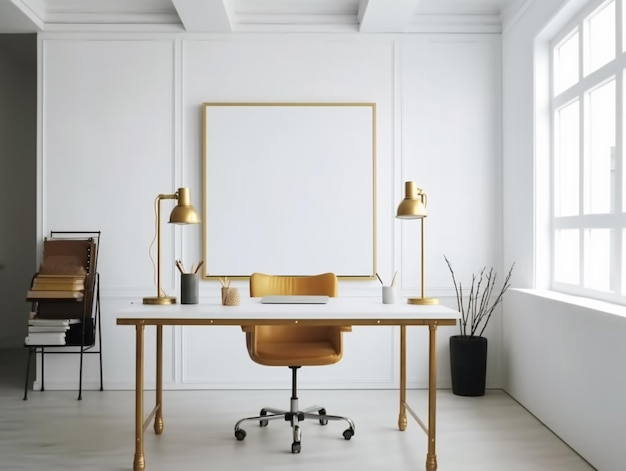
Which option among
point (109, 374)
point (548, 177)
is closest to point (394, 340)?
point (548, 177)

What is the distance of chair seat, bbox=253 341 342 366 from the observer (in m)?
3.49

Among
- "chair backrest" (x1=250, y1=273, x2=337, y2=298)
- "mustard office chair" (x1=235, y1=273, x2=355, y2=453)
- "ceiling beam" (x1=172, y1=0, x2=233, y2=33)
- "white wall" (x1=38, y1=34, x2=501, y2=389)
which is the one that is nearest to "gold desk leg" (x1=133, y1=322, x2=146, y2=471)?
"mustard office chair" (x1=235, y1=273, x2=355, y2=453)

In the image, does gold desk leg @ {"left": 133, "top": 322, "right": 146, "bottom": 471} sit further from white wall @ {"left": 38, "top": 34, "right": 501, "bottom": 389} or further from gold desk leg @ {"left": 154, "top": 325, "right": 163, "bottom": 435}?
white wall @ {"left": 38, "top": 34, "right": 501, "bottom": 389}

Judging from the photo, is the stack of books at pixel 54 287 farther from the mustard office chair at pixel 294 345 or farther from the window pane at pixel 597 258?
the window pane at pixel 597 258

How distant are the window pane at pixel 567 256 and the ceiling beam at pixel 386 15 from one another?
1.86 metres

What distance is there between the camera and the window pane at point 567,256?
13.1ft

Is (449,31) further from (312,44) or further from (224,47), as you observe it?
(224,47)

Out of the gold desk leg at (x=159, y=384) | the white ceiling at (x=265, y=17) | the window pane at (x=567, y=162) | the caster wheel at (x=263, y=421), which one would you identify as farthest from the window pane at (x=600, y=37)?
the gold desk leg at (x=159, y=384)

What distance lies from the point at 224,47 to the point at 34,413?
2994 mm

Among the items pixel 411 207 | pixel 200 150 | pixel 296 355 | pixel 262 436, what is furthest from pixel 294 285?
pixel 200 150

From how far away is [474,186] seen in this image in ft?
16.4

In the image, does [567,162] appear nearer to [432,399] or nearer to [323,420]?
[432,399]

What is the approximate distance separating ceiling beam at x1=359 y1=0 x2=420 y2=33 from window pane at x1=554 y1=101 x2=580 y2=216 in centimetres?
127

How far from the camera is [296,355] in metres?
3.51
